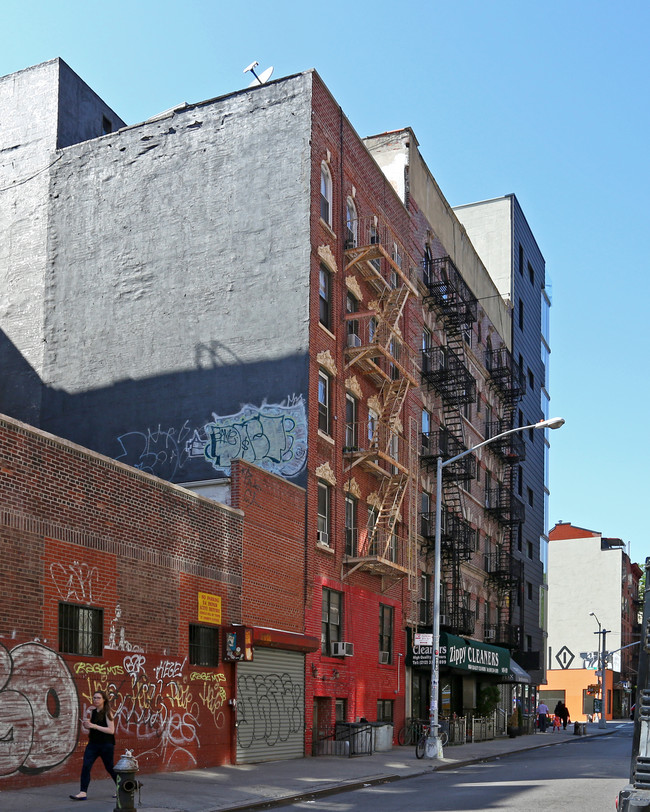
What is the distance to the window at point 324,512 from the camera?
93.4 feet

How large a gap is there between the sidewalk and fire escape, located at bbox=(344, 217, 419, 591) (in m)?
6.59

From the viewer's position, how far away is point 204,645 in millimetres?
21688

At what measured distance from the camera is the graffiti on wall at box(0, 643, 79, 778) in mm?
15500

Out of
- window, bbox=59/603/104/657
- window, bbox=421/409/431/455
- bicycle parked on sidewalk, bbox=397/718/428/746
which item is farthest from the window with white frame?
window, bbox=59/603/104/657

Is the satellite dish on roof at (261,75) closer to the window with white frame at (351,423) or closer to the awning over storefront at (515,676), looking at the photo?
the window with white frame at (351,423)

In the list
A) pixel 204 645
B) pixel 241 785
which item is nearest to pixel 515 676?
pixel 204 645

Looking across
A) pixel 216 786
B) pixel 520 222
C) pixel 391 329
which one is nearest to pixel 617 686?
pixel 520 222

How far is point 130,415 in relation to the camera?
2959 cm

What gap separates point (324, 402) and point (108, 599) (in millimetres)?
11947

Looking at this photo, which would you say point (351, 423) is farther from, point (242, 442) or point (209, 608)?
point (209, 608)

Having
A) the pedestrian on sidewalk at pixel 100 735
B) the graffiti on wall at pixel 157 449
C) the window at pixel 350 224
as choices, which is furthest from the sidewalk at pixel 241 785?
the window at pixel 350 224

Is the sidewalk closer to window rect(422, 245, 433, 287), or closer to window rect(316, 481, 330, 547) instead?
window rect(316, 481, 330, 547)

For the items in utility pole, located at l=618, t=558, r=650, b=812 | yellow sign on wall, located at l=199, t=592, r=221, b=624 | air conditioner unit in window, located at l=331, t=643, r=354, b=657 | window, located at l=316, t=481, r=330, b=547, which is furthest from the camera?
window, located at l=316, t=481, r=330, b=547

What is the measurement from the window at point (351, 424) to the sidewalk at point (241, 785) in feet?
29.7
